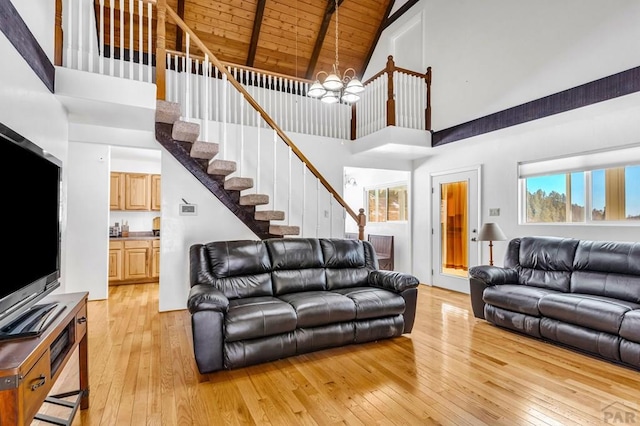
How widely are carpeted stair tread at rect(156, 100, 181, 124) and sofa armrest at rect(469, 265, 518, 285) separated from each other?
156 inches

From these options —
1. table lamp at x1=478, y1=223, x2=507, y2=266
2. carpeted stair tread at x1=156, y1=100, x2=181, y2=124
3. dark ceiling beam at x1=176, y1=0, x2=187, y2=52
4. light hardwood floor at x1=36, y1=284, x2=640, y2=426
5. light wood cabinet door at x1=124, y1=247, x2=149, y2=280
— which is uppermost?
dark ceiling beam at x1=176, y1=0, x2=187, y2=52

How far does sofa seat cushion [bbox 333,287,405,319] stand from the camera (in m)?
3.16

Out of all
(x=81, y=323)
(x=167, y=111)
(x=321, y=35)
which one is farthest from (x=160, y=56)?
(x=321, y=35)

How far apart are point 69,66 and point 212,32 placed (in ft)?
11.8

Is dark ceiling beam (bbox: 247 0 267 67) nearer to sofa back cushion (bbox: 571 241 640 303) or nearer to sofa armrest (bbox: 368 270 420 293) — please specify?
sofa armrest (bbox: 368 270 420 293)

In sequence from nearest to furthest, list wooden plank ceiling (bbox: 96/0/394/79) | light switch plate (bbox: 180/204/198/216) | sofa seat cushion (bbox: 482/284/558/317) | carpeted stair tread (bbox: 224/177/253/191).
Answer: sofa seat cushion (bbox: 482/284/558/317), carpeted stair tread (bbox: 224/177/253/191), light switch plate (bbox: 180/204/198/216), wooden plank ceiling (bbox: 96/0/394/79)

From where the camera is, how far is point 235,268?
10.9 ft

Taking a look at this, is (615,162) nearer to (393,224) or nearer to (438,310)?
(438,310)

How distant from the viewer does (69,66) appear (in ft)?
11.0

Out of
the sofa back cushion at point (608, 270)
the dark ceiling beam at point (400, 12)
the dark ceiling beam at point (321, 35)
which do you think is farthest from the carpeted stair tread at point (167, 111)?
the dark ceiling beam at point (400, 12)

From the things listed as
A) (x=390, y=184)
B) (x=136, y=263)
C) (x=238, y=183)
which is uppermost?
(x=390, y=184)

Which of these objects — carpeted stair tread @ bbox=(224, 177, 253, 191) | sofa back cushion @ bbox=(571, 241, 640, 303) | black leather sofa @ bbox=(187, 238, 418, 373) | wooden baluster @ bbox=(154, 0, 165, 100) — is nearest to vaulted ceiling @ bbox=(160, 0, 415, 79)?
wooden baluster @ bbox=(154, 0, 165, 100)

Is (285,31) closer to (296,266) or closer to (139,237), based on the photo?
(139,237)

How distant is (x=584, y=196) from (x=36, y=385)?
5214 mm
